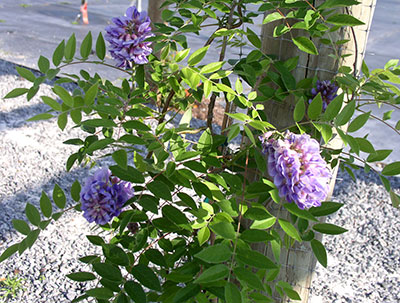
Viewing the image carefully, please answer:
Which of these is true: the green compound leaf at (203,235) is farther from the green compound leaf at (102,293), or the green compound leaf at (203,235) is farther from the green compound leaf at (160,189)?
the green compound leaf at (102,293)

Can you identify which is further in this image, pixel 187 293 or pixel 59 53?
pixel 59 53

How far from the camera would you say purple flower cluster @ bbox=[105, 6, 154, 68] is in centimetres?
111

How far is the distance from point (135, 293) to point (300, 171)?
440mm

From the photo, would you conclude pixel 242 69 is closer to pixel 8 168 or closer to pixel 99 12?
pixel 8 168

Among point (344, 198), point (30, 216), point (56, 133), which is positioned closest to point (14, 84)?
point (56, 133)

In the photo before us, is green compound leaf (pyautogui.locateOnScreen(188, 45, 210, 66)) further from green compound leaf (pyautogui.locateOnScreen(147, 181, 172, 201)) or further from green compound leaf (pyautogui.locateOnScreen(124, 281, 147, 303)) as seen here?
green compound leaf (pyautogui.locateOnScreen(124, 281, 147, 303))

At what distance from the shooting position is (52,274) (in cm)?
224

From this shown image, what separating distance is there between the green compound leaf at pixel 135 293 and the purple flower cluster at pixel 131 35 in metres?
0.50

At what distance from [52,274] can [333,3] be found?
1.78 m

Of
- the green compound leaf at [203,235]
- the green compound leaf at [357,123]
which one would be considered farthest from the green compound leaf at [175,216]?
the green compound leaf at [357,123]

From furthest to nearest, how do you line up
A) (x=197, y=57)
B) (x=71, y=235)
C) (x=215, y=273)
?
(x=71, y=235)
(x=197, y=57)
(x=215, y=273)

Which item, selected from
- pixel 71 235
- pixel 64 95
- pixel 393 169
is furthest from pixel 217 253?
pixel 71 235

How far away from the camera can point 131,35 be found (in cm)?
113

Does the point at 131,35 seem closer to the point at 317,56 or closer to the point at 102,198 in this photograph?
the point at 102,198
